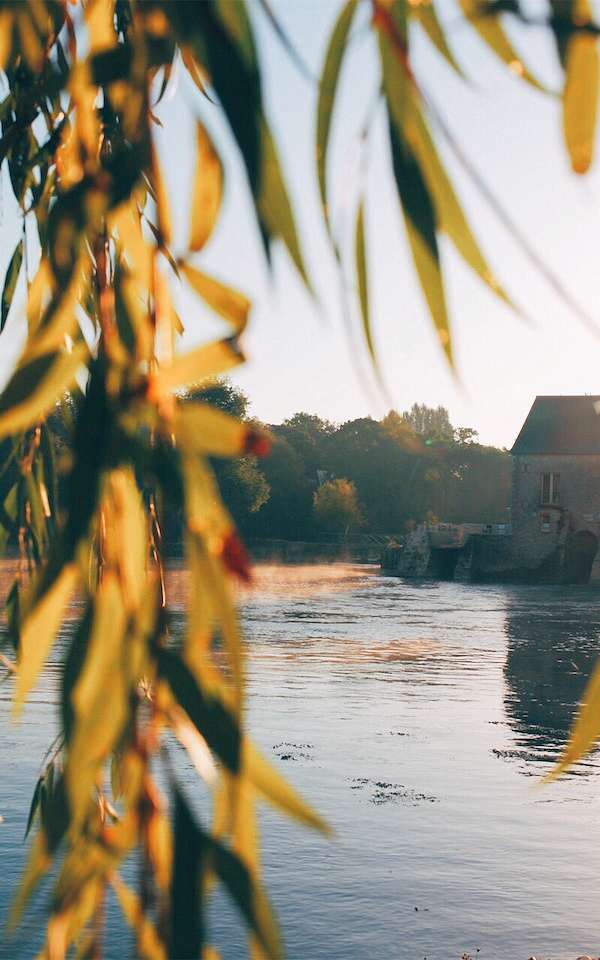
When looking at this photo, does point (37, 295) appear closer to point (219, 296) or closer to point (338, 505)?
point (219, 296)

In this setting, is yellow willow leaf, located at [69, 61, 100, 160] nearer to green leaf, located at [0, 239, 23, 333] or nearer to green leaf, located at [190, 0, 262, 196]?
green leaf, located at [190, 0, 262, 196]

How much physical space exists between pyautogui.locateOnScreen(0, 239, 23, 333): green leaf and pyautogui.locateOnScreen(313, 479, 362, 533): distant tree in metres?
96.1

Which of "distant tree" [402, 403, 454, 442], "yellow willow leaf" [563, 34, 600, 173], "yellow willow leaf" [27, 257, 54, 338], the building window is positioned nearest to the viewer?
"yellow willow leaf" [563, 34, 600, 173]

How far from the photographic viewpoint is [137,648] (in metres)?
1.57

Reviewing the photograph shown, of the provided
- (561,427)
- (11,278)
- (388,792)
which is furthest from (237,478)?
(11,278)

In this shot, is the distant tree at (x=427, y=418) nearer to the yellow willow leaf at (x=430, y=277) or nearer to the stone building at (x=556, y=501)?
the stone building at (x=556, y=501)

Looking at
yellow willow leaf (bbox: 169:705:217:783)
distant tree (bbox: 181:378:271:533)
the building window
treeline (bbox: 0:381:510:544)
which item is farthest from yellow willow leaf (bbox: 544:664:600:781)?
treeline (bbox: 0:381:510:544)

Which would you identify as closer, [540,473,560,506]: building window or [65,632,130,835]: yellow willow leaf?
[65,632,130,835]: yellow willow leaf

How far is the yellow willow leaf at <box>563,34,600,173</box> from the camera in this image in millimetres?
1823

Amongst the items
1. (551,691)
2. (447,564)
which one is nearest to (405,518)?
(447,564)

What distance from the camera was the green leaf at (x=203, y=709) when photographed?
152 centimetres

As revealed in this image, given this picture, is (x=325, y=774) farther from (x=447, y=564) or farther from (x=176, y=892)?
(x=447, y=564)

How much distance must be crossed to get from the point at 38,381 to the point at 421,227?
0.56m

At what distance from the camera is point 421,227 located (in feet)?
5.83
